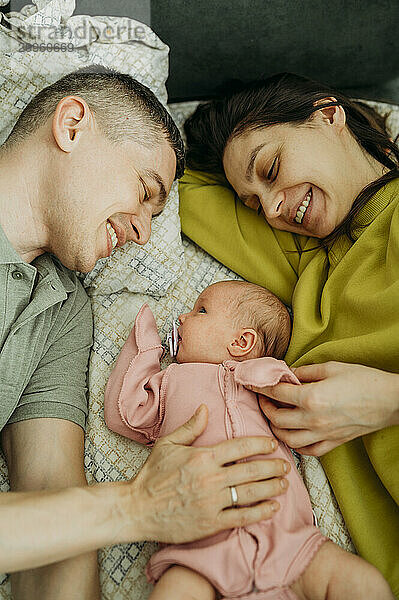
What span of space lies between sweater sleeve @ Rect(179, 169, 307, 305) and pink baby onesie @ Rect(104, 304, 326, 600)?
1.39 ft

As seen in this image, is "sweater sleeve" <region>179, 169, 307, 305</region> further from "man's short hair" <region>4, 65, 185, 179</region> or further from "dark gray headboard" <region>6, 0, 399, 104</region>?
"dark gray headboard" <region>6, 0, 399, 104</region>

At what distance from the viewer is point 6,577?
1.41 m

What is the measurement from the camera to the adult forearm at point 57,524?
112cm

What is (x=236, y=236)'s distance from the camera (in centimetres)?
197

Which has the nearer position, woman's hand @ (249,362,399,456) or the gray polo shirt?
woman's hand @ (249,362,399,456)

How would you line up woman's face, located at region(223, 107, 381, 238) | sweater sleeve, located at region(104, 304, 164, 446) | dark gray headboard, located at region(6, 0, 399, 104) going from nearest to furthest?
1. sweater sleeve, located at region(104, 304, 164, 446)
2. woman's face, located at region(223, 107, 381, 238)
3. dark gray headboard, located at region(6, 0, 399, 104)

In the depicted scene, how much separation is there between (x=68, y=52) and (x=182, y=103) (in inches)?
20.7

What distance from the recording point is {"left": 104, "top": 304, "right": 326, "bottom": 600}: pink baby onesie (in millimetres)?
1223

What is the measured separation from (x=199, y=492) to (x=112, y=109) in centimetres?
106

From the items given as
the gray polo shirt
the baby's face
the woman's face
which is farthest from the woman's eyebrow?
the gray polo shirt

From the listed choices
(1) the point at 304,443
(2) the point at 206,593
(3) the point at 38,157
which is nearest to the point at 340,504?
(1) the point at 304,443

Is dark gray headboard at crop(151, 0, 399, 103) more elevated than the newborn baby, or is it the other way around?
dark gray headboard at crop(151, 0, 399, 103)

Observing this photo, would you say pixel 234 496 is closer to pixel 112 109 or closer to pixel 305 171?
pixel 305 171

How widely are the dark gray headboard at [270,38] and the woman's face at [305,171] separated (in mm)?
636
